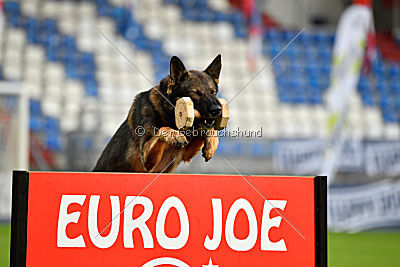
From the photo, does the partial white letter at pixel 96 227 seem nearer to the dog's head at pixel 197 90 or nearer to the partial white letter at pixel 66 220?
the partial white letter at pixel 66 220

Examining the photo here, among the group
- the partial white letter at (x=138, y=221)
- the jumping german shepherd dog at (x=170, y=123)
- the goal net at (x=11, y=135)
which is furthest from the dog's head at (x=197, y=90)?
the goal net at (x=11, y=135)

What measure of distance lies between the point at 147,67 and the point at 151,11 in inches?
59.4

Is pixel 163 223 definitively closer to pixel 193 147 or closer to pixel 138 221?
pixel 138 221

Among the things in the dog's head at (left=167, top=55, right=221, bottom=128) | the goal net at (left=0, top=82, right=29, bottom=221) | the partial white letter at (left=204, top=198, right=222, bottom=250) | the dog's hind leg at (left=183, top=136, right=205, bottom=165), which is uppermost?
the goal net at (left=0, top=82, right=29, bottom=221)

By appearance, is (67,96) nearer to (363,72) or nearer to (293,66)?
(293,66)

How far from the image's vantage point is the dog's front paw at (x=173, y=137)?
6.75ft

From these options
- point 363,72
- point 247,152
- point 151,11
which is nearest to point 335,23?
point 363,72

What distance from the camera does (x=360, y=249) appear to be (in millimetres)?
5551

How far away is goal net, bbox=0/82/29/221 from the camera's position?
22.5 ft

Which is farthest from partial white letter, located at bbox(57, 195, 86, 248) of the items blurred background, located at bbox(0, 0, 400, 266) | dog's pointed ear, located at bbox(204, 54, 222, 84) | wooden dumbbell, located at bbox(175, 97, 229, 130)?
blurred background, located at bbox(0, 0, 400, 266)

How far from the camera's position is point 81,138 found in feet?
23.1

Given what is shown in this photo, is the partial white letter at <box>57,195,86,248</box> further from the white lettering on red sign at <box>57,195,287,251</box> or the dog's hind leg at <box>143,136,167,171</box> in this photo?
the dog's hind leg at <box>143,136,167,171</box>

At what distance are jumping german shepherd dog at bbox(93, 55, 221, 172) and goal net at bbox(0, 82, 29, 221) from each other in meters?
4.70

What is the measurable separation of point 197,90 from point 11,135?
561cm
